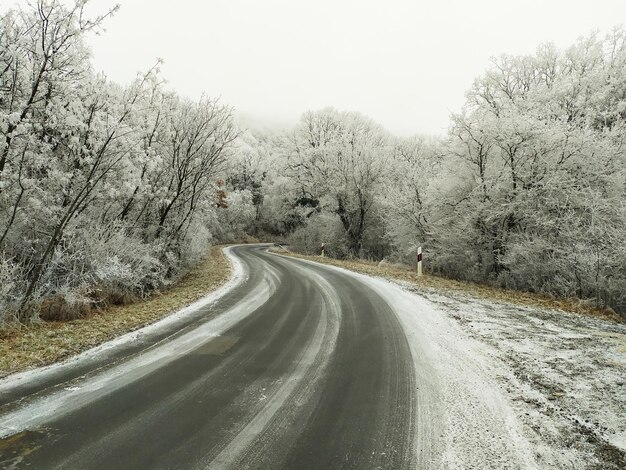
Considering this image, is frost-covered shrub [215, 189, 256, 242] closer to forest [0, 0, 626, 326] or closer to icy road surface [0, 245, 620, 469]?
forest [0, 0, 626, 326]

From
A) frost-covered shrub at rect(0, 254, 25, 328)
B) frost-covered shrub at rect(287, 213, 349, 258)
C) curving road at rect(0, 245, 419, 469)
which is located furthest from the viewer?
frost-covered shrub at rect(287, 213, 349, 258)

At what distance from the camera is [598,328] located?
6.49 meters

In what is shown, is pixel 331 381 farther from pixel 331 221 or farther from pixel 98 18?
pixel 331 221

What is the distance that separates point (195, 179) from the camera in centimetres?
1380

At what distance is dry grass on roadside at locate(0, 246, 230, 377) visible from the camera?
4.86m

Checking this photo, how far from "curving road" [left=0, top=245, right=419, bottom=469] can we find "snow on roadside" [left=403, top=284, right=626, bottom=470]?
1116 mm

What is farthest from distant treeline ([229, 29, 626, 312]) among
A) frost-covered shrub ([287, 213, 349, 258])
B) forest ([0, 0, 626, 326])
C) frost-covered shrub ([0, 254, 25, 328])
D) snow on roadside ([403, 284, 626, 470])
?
frost-covered shrub ([0, 254, 25, 328])

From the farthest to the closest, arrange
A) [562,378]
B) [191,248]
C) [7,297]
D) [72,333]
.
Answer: [191,248] < [7,297] < [72,333] < [562,378]

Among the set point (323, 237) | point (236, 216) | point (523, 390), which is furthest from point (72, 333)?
point (236, 216)

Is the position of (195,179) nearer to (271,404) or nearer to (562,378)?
(271,404)

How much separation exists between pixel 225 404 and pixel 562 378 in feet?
12.6

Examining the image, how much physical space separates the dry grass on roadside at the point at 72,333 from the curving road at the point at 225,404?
0.60 meters

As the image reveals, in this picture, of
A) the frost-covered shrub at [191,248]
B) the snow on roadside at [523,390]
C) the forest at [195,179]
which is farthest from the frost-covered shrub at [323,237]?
the snow on roadside at [523,390]

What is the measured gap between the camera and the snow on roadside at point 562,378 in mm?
2958
